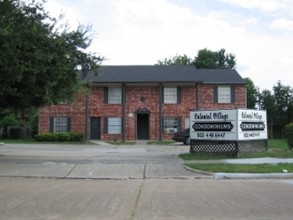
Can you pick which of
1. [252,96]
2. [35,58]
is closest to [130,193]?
[35,58]

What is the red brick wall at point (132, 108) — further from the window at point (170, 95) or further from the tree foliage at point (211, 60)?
the tree foliage at point (211, 60)

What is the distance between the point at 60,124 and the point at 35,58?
84.8 ft

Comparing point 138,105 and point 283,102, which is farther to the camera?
point 283,102

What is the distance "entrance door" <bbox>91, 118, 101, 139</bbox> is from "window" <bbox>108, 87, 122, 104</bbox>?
81.7 inches

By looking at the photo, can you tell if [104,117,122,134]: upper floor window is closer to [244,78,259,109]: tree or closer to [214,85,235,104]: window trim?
[214,85,235,104]: window trim

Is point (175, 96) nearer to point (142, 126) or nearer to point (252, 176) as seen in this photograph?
point (142, 126)

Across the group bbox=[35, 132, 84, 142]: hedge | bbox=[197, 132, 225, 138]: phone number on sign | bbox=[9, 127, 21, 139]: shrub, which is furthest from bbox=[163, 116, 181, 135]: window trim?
bbox=[197, 132, 225, 138]: phone number on sign

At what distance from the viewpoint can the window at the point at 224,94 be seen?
44719 millimetres

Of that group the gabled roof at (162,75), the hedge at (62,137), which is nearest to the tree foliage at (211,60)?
the gabled roof at (162,75)

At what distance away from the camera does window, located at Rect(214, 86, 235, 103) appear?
44719 mm

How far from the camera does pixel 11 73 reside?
18.4 meters

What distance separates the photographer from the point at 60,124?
44344 mm

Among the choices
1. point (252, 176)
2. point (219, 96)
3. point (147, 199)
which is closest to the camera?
point (147, 199)

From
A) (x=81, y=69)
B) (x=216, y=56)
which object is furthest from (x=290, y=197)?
(x=216, y=56)
